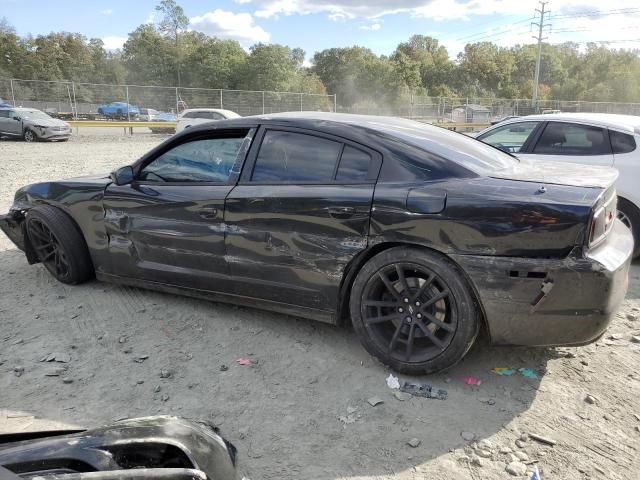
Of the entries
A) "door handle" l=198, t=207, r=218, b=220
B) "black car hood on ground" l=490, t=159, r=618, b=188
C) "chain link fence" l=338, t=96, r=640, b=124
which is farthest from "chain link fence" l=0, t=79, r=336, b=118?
"black car hood on ground" l=490, t=159, r=618, b=188

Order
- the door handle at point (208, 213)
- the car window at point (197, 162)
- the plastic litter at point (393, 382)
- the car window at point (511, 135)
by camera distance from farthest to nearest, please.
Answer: the car window at point (511, 135) < the car window at point (197, 162) < the door handle at point (208, 213) < the plastic litter at point (393, 382)

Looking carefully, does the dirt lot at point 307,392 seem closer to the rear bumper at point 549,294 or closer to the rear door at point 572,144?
the rear bumper at point 549,294

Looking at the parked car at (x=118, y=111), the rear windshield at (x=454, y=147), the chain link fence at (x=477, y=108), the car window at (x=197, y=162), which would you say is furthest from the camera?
the chain link fence at (x=477, y=108)

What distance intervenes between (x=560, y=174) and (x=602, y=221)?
1.59 ft

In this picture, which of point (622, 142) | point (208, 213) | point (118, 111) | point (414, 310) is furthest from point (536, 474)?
point (118, 111)

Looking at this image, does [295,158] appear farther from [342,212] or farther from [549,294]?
[549,294]

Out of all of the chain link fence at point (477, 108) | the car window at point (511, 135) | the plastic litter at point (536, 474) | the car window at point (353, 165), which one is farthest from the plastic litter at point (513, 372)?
the chain link fence at point (477, 108)

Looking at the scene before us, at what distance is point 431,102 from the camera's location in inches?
1580

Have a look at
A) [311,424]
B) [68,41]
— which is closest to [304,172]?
[311,424]

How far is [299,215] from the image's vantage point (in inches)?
133

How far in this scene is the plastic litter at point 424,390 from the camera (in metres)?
3.04

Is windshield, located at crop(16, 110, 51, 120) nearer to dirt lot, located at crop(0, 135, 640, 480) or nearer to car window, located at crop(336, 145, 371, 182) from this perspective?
dirt lot, located at crop(0, 135, 640, 480)

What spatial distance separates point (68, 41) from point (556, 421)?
77274mm

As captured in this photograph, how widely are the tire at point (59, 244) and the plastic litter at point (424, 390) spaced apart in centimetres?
299
